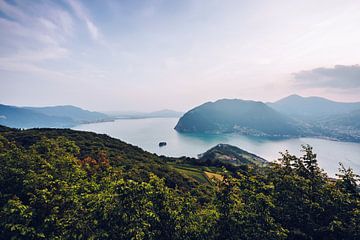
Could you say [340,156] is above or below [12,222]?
below

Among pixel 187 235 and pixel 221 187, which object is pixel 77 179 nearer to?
pixel 187 235

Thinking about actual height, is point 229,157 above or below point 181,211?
below

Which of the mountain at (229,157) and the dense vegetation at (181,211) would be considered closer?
the dense vegetation at (181,211)

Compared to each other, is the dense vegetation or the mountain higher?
the dense vegetation

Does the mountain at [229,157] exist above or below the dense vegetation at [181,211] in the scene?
below

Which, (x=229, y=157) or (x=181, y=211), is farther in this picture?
(x=229, y=157)

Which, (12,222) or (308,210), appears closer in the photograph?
(12,222)

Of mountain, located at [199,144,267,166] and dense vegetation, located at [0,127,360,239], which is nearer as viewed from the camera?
dense vegetation, located at [0,127,360,239]

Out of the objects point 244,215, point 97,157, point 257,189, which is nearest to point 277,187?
point 257,189

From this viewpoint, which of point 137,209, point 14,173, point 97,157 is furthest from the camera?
point 97,157

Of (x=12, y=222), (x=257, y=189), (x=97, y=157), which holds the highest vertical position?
(x=257, y=189)

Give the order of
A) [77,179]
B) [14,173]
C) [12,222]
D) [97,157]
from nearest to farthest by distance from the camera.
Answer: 1. [12,222]
2. [14,173]
3. [77,179]
4. [97,157]
